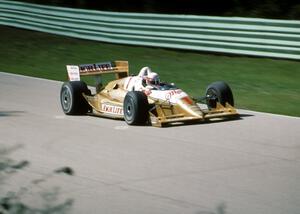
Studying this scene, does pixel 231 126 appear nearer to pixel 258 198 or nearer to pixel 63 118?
pixel 63 118

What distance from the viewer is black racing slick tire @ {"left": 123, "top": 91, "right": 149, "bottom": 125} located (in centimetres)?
1159

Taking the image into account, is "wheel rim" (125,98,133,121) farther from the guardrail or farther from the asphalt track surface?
the guardrail

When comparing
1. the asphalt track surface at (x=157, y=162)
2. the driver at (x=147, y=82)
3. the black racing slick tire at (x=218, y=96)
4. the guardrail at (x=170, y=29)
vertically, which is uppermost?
the guardrail at (x=170, y=29)

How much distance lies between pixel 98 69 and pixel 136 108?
224cm

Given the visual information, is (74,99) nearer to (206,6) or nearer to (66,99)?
(66,99)

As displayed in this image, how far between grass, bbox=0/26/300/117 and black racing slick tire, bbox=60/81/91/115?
2.88 meters

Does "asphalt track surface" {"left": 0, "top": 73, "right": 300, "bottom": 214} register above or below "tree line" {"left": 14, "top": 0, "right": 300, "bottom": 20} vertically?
below

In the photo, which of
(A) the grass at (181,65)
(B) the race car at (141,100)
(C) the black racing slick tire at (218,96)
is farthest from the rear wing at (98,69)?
(A) the grass at (181,65)

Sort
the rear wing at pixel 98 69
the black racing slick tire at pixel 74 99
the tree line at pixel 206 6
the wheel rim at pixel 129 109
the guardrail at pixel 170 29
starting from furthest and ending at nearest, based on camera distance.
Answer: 1. the tree line at pixel 206 6
2. the guardrail at pixel 170 29
3. the rear wing at pixel 98 69
4. the black racing slick tire at pixel 74 99
5. the wheel rim at pixel 129 109

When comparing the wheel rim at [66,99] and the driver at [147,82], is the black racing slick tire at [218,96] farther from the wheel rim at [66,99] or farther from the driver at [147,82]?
the wheel rim at [66,99]

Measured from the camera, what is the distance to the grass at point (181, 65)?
1590 cm

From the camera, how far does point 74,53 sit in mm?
23531

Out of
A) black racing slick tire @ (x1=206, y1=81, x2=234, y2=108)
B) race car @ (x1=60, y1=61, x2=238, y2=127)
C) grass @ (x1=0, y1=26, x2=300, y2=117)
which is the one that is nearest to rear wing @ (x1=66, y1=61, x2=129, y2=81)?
race car @ (x1=60, y1=61, x2=238, y2=127)

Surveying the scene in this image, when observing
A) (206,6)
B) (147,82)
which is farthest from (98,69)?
(206,6)
